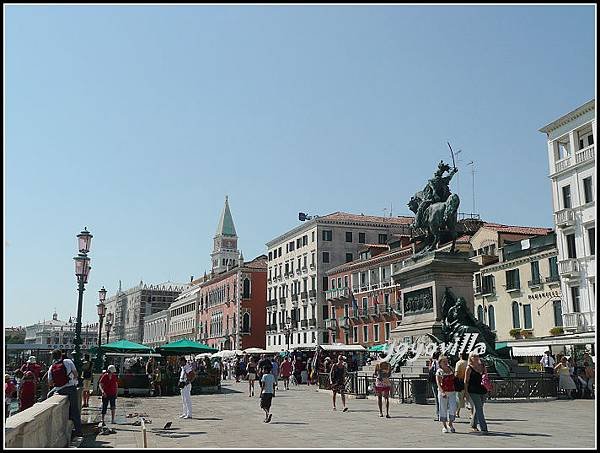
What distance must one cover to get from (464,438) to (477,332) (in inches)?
347

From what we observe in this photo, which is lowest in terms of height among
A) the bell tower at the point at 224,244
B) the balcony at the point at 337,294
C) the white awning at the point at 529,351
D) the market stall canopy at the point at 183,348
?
the white awning at the point at 529,351

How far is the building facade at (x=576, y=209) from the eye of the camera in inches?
1481

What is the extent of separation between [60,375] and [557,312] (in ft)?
112

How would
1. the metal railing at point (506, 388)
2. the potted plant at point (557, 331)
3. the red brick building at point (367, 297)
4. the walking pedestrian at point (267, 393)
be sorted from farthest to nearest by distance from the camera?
the red brick building at point (367, 297)
the potted plant at point (557, 331)
the metal railing at point (506, 388)
the walking pedestrian at point (267, 393)

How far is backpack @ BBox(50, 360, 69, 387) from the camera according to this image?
497 inches

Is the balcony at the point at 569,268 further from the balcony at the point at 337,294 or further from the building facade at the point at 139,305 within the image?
the building facade at the point at 139,305

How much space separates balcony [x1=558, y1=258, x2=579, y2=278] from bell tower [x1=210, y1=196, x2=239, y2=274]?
9886cm

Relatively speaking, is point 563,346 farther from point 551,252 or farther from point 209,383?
point 209,383

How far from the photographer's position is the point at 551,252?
4141 centimetres

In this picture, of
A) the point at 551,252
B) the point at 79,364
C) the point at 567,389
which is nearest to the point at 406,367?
the point at 567,389

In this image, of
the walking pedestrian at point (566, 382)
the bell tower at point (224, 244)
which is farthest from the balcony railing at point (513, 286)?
the bell tower at point (224, 244)

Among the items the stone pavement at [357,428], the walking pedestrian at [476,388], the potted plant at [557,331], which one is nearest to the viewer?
the stone pavement at [357,428]

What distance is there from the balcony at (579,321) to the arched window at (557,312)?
1.64m

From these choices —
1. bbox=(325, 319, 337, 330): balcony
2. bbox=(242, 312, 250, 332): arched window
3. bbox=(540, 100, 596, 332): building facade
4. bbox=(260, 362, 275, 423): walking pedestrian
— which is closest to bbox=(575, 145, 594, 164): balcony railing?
bbox=(540, 100, 596, 332): building facade
